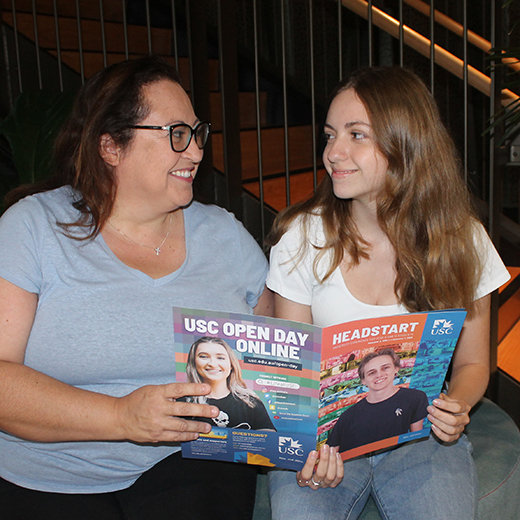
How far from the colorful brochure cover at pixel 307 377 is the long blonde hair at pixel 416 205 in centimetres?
30

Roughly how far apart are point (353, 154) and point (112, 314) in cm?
72

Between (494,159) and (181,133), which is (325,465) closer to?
(181,133)

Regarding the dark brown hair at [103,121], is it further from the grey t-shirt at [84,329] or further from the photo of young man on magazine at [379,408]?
the photo of young man on magazine at [379,408]

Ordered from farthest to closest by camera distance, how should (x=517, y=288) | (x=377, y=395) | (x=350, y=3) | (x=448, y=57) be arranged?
(x=517, y=288), (x=350, y=3), (x=448, y=57), (x=377, y=395)

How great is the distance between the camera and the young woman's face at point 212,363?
1.11m

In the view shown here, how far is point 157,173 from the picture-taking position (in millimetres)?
1385

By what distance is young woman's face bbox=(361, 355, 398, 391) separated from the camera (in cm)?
116

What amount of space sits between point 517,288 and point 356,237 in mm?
1690

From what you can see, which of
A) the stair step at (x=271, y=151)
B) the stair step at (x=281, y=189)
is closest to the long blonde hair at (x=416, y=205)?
the stair step at (x=281, y=189)

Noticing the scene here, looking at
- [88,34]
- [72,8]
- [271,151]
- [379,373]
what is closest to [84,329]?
[379,373]

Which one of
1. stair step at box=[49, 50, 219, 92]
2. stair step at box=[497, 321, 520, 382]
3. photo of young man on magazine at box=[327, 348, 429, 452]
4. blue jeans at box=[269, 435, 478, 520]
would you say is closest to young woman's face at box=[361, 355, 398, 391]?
photo of young man on magazine at box=[327, 348, 429, 452]

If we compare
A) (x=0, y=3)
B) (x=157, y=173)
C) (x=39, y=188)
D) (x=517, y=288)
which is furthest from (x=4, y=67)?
(x=517, y=288)

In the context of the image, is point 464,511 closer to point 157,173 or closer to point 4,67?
point 157,173

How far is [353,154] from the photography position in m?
1.41
